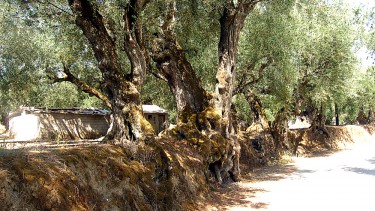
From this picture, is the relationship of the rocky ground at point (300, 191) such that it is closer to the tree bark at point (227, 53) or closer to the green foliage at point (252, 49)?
the tree bark at point (227, 53)

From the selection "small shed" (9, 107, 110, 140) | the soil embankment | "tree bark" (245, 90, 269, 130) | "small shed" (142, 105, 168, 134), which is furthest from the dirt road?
"small shed" (142, 105, 168, 134)

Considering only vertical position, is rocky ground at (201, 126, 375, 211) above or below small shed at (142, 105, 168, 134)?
below

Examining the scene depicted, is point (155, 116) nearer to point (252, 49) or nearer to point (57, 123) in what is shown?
point (57, 123)

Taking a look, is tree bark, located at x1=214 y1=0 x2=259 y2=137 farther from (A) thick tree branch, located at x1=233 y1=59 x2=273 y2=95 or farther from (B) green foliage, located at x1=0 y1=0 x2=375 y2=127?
(A) thick tree branch, located at x1=233 y1=59 x2=273 y2=95

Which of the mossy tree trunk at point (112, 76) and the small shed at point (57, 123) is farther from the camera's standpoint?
the small shed at point (57, 123)

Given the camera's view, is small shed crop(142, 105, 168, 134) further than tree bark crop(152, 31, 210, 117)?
Yes

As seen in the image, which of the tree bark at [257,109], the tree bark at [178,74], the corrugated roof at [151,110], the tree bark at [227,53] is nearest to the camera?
the tree bark at [178,74]

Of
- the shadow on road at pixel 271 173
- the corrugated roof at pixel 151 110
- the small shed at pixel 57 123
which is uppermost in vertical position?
the corrugated roof at pixel 151 110

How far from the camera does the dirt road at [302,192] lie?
28.5 feet

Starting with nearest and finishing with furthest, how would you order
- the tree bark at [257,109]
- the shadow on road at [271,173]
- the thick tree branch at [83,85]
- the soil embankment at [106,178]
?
the soil embankment at [106,178], the shadow on road at [271,173], the thick tree branch at [83,85], the tree bark at [257,109]

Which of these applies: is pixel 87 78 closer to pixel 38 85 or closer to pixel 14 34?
pixel 38 85

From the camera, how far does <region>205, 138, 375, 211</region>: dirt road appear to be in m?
8.70

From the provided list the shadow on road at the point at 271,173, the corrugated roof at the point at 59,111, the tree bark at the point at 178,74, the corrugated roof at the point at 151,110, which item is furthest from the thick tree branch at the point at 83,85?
the corrugated roof at the point at 151,110

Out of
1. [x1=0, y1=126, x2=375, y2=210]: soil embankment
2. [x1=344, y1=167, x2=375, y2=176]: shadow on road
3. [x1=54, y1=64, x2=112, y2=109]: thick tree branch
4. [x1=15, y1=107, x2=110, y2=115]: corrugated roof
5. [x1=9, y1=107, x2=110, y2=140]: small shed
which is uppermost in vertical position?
[x1=54, y1=64, x2=112, y2=109]: thick tree branch
